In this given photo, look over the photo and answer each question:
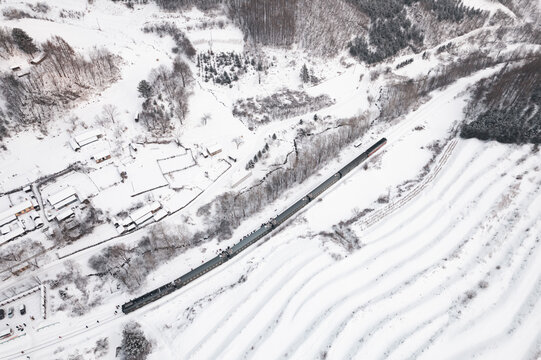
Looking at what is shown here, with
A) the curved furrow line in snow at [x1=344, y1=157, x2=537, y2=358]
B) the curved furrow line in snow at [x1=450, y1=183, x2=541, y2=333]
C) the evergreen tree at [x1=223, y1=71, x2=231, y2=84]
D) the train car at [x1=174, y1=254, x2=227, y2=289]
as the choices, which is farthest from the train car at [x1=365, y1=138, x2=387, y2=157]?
the evergreen tree at [x1=223, y1=71, x2=231, y2=84]

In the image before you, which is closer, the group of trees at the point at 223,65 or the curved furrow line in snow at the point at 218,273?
the curved furrow line in snow at the point at 218,273

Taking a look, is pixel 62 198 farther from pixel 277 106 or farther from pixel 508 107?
pixel 508 107

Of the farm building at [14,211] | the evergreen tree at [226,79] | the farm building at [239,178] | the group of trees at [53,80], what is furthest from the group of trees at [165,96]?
the farm building at [14,211]

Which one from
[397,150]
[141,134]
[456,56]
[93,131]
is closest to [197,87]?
[141,134]

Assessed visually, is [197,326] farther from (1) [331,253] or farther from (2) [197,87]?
(2) [197,87]

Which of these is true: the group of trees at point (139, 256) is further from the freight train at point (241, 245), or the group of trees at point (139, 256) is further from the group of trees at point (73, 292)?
the freight train at point (241, 245)

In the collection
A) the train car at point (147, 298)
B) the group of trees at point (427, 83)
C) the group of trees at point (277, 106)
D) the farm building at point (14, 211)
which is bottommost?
the train car at point (147, 298)

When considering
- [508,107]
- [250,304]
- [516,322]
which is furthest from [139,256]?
[508,107]
